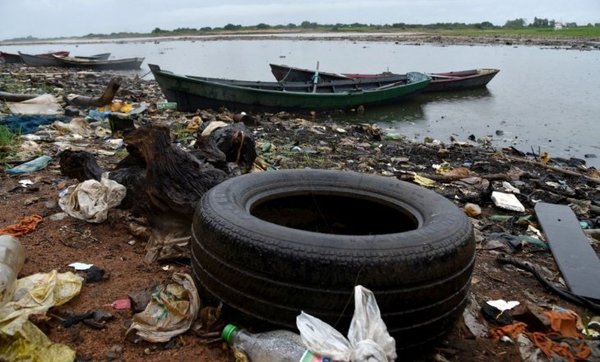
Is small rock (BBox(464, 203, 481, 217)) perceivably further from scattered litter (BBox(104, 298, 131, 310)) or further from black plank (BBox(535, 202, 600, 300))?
scattered litter (BBox(104, 298, 131, 310))

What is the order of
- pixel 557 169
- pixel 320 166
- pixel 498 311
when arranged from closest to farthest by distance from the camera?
1. pixel 498 311
2. pixel 320 166
3. pixel 557 169

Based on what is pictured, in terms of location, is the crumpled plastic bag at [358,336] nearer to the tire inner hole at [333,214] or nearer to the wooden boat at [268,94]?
the tire inner hole at [333,214]

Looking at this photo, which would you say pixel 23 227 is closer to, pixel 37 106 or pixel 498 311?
pixel 498 311

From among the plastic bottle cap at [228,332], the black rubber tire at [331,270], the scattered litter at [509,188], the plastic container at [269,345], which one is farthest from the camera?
the scattered litter at [509,188]

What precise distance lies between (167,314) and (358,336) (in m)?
1.09

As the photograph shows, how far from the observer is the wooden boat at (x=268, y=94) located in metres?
11.1

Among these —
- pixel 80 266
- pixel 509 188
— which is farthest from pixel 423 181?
pixel 80 266

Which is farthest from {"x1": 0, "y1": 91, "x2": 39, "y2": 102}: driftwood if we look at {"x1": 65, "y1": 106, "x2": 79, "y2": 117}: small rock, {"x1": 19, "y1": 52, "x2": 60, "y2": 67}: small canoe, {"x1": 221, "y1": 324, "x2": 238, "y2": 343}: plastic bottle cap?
{"x1": 19, "y1": 52, "x2": 60, "y2": 67}: small canoe

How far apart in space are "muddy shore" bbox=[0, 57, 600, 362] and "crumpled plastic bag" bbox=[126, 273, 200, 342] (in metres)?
0.05

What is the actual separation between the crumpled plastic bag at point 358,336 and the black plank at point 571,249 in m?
2.11

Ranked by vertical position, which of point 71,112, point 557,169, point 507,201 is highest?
point 71,112

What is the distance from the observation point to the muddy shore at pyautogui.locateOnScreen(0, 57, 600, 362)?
2.47 metres

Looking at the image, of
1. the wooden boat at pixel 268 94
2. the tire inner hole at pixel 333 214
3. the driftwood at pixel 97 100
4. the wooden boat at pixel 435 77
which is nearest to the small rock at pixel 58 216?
the tire inner hole at pixel 333 214

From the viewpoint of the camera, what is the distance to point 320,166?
6.56 meters
